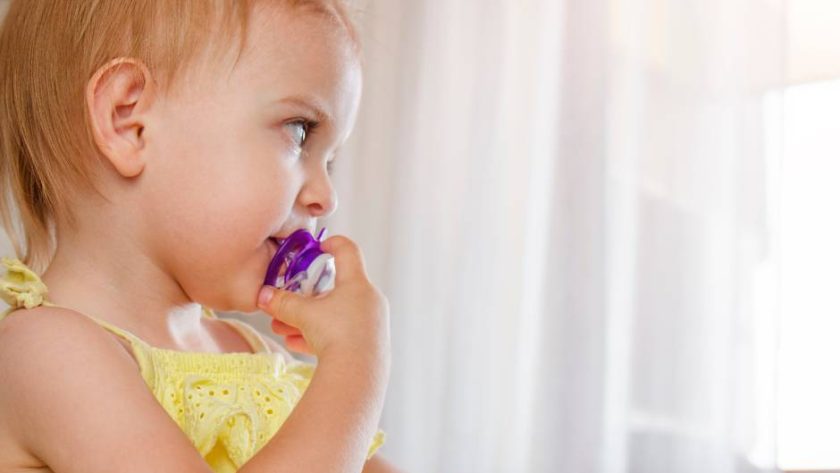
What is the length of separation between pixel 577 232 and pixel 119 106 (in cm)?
107

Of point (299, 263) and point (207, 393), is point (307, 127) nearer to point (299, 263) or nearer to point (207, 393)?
point (299, 263)

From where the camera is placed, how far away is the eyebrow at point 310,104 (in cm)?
111

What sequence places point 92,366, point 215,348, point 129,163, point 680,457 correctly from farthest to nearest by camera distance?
point 680,457 → point 215,348 → point 129,163 → point 92,366

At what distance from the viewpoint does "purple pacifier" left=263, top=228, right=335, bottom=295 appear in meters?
1.11

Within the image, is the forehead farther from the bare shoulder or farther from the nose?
the bare shoulder

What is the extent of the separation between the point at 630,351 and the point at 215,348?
2.79 feet

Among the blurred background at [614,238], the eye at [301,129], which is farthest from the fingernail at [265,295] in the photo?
the blurred background at [614,238]

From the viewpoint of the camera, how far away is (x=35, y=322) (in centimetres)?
100

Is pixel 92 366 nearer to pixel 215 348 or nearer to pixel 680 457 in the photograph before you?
pixel 215 348

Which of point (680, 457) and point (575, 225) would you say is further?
point (575, 225)

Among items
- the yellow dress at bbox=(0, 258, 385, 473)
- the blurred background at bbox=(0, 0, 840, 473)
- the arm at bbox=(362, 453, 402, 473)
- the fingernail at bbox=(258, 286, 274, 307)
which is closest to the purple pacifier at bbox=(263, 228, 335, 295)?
the fingernail at bbox=(258, 286, 274, 307)

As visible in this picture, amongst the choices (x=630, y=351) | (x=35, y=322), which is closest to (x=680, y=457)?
(x=630, y=351)

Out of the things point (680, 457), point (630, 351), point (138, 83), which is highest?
point (138, 83)

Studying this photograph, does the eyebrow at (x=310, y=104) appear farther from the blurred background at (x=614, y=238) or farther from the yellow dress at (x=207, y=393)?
the blurred background at (x=614, y=238)
